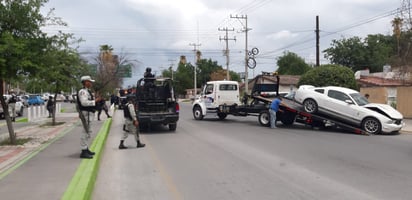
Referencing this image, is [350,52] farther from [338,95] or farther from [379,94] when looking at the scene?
[338,95]

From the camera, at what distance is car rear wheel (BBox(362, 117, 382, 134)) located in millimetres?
17641

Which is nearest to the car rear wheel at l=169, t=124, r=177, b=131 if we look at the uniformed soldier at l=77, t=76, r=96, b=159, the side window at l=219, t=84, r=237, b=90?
the side window at l=219, t=84, r=237, b=90

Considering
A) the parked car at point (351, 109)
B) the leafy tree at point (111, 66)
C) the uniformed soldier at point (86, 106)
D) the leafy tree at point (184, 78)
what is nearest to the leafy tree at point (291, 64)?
the leafy tree at point (184, 78)

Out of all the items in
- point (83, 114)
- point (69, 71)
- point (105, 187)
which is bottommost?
point (105, 187)

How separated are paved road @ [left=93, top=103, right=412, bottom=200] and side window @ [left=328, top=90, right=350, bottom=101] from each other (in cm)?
319

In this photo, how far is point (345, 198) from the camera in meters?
6.97

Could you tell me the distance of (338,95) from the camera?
62.0 ft

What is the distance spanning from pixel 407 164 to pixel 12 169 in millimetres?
8740

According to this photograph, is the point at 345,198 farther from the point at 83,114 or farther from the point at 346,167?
the point at 83,114

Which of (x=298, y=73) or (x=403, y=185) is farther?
(x=298, y=73)

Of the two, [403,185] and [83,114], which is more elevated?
[83,114]

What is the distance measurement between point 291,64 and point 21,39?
91.6m

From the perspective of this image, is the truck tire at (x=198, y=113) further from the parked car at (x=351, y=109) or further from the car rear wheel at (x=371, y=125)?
the car rear wheel at (x=371, y=125)

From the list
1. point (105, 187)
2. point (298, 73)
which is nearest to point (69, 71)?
point (105, 187)
